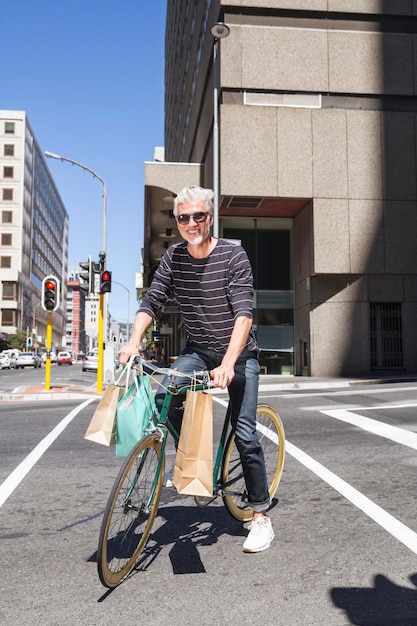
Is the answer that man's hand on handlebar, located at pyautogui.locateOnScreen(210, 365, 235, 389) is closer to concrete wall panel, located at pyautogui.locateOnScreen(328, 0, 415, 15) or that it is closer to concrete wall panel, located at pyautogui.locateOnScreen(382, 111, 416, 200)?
concrete wall panel, located at pyautogui.locateOnScreen(382, 111, 416, 200)

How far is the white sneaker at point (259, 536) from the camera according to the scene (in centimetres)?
353

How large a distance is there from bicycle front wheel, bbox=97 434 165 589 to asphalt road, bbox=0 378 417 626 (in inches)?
5.0

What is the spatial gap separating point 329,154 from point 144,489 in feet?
74.9

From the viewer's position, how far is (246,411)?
3633mm

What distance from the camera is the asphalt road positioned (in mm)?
2732

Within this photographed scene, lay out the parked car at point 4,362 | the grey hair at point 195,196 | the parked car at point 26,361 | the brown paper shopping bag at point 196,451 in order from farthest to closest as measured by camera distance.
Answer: the parked car at point 26,361 < the parked car at point 4,362 < the grey hair at point 195,196 < the brown paper shopping bag at point 196,451

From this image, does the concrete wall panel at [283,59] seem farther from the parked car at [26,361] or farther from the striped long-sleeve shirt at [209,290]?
the parked car at [26,361]

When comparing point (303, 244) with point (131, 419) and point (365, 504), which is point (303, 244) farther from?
point (131, 419)

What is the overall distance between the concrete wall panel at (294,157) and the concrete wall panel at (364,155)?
1.64m

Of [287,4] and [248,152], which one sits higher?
[287,4]

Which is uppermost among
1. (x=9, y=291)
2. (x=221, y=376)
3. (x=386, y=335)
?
(x=9, y=291)

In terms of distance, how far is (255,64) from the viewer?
24.7 meters

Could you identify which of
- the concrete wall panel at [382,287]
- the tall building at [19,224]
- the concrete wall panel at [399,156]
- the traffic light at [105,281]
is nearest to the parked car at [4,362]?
the tall building at [19,224]

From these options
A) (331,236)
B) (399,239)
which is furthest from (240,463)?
(399,239)
